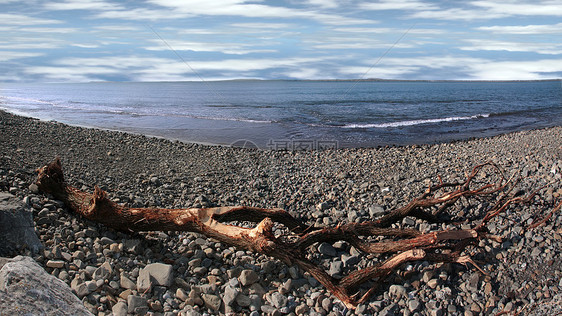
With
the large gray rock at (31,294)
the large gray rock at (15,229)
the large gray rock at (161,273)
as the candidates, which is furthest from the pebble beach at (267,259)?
the large gray rock at (31,294)

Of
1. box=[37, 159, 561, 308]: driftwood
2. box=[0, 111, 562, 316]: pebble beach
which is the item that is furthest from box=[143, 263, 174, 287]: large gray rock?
box=[37, 159, 561, 308]: driftwood

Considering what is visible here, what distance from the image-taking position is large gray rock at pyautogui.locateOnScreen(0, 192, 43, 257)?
4.75m

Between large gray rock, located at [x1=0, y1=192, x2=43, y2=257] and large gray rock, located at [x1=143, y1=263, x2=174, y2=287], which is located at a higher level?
large gray rock, located at [x1=0, y1=192, x2=43, y2=257]

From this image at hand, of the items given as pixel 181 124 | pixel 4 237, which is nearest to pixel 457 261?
pixel 4 237

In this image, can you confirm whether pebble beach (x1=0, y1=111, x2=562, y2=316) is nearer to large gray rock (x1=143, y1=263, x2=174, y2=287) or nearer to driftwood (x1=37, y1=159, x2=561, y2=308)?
large gray rock (x1=143, y1=263, x2=174, y2=287)

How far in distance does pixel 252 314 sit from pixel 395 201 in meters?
4.31

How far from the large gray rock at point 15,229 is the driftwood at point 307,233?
2.96 feet

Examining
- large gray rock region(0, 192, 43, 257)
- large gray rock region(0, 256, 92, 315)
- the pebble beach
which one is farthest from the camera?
large gray rock region(0, 192, 43, 257)

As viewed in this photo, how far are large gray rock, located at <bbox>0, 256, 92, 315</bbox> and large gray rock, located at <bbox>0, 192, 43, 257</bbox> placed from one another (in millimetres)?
1224

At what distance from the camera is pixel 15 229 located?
488cm

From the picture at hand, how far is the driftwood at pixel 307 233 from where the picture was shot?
16.2 feet

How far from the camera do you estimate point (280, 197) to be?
8633 mm

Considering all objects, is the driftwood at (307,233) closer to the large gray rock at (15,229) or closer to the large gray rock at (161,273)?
the large gray rock at (161,273)

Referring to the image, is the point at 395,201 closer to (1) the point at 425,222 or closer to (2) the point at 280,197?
(1) the point at 425,222
